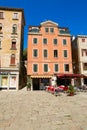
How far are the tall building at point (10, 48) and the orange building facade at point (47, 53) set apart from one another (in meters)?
2.45

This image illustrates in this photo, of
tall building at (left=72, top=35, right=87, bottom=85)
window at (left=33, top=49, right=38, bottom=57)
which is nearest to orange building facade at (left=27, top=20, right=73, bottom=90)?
window at (left=33, top=49, right=38, bottom=57)

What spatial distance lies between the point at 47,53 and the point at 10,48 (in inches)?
290

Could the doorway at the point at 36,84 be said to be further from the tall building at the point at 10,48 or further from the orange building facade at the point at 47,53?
the tall building at the point at 10,48

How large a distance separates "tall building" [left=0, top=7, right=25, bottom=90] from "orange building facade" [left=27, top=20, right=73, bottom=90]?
2452mm

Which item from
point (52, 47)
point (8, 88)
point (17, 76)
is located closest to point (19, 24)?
point (52, 47)

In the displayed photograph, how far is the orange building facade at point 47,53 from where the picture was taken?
99.0 feet

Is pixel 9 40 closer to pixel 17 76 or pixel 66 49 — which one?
pixel 17 76

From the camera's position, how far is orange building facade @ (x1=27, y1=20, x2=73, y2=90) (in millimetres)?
30172

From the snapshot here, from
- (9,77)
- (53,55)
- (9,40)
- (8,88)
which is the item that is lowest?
(8,88)

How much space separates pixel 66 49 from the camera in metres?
31.7

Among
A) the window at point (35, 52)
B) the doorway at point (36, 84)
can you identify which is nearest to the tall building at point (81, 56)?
the doorway at point (36, 84)

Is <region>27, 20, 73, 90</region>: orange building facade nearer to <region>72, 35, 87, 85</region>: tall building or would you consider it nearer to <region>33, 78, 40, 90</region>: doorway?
<region>33, 78, 40, 90</region>: doorway

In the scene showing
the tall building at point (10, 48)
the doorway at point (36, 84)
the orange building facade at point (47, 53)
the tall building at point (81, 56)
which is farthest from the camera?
the tall building at point (81, 56)

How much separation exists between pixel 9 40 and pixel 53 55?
9.16 metres
